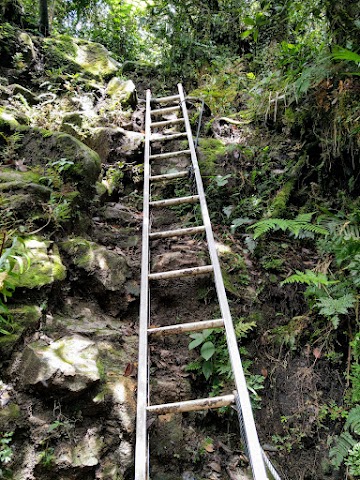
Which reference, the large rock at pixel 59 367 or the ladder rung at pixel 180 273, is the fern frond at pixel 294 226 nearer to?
the ladder rung at pixel 180 273

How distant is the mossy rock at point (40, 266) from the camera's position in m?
2.67

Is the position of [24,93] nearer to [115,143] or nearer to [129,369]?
[115,143]

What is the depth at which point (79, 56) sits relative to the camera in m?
6.63

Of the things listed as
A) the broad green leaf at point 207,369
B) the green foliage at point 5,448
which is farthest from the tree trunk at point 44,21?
the green foliage at point 5,448

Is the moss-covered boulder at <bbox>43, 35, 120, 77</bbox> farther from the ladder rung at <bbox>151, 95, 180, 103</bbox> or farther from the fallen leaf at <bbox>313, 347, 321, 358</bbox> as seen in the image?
the fallen leaf at <bbox>313, 347, 321, 358</bbox>

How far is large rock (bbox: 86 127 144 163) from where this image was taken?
495 centimetres

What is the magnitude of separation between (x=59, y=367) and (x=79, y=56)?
19.4ft

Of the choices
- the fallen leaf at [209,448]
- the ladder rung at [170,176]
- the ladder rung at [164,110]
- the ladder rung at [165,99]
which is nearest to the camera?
the fallen leaf at [209,448]

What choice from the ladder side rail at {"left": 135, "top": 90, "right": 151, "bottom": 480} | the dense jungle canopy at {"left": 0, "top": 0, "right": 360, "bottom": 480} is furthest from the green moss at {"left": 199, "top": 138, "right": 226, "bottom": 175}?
the ladder side rail at {"left": 135, "top": 90, "right": 151, "bottom": 480}

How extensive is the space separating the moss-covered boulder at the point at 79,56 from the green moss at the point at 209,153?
102 inches

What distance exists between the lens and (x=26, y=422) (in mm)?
2137

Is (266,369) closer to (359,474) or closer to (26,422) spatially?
(359,474)

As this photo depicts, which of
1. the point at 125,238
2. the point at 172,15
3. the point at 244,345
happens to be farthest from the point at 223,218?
the point at 172,15

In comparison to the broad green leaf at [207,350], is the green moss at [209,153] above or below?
above
